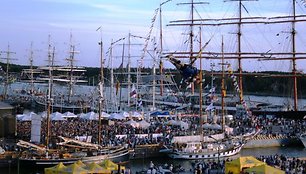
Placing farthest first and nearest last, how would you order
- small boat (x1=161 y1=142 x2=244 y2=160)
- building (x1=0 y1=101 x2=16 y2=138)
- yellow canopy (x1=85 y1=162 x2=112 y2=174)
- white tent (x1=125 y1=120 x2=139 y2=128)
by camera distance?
white tent (x1=125 y1=120 x2=139 y2=128) < small boat (x1=161 y1=142 x2=244 y2=160) < building (x1=0 y1=101 x2=16 y2=138) < yellow canopy (x1=85 y1=162 x2=112 y2=174)

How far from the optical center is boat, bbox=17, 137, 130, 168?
1512 inches


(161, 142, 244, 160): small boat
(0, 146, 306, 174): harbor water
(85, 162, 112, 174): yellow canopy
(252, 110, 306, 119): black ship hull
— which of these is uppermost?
(252, 110, 306, 119): black ship hull

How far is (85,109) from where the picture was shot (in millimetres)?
87750

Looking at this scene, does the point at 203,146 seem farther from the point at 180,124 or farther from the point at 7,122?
the point at 7,122

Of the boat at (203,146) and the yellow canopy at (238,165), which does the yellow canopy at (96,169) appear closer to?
the yellow canopy at (238,165)

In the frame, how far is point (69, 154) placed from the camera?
40000 millimetres

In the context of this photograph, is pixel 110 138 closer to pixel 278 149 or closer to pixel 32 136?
pixel 32 136

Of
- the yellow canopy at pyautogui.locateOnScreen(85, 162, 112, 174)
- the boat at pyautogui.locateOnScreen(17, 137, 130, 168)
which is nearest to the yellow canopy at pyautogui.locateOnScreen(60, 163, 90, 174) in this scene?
the yellow canopy at pyautogui.locateOnScreen(85, 162, 112, 174)

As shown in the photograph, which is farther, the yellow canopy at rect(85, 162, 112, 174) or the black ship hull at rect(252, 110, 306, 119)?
the black ship hull at rect(252, 110, 306, 119)

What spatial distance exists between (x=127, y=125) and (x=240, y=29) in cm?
3805

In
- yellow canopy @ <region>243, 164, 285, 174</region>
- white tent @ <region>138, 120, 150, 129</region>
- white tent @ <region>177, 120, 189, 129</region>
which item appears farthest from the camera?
white tent @ <region>177, 120, 189, 129</region>

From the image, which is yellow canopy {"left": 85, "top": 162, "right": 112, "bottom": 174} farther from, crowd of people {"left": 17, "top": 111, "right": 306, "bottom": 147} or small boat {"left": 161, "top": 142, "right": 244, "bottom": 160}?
small boat {"left": 161, "top": 142, "right": 244, "bottom": 160}

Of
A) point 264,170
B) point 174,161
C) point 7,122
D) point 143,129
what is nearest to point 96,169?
point 264,170

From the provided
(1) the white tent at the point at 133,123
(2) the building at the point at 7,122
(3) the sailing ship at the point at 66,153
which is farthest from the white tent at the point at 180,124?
(2) the building at the point at 7,122
